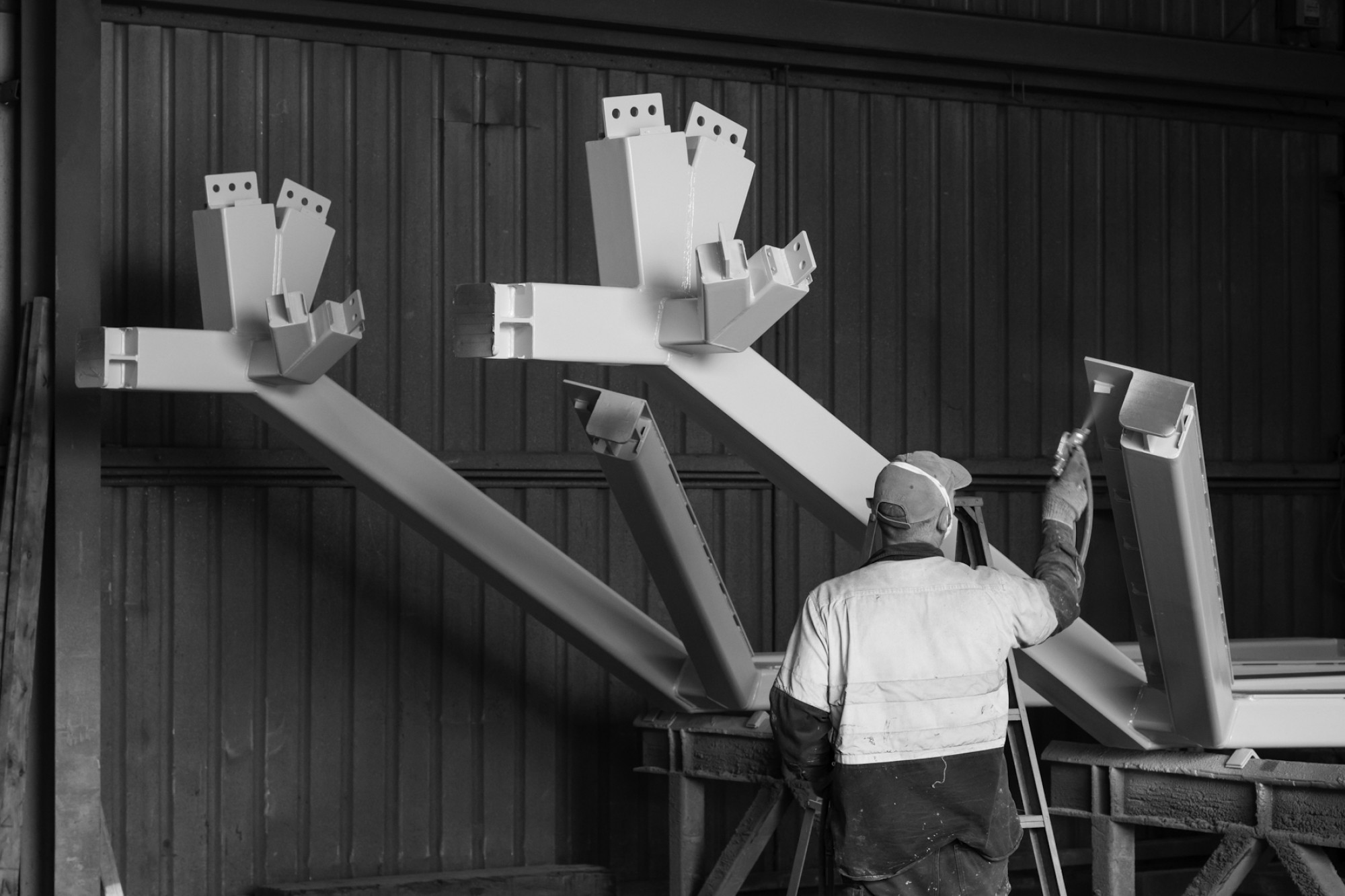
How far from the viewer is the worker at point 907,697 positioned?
3.88 metres

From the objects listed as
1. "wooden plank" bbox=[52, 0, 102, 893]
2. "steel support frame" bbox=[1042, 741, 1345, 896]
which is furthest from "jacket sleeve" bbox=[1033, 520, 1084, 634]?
"wooden plank" bbox=[52, 0, 102, 893]

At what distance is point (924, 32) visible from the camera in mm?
8000

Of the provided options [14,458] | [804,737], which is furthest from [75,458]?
[804,737]

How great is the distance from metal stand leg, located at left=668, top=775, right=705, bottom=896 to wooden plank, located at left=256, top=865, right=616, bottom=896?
1413mm

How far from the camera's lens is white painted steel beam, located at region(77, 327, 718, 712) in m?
5.16

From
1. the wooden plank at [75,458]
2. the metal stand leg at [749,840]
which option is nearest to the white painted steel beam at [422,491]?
the metal stand leg at [749,840]

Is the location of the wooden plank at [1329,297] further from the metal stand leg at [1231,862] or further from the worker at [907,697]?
the worker at [907,697]

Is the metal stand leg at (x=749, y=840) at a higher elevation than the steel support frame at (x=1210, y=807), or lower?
lower

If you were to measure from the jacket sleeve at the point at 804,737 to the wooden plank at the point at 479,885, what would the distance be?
3306 millimetres

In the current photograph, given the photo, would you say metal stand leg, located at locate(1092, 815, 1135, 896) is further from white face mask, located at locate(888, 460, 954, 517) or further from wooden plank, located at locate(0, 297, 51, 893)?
wooden plank, located at locate(0, 297, 51, 893)

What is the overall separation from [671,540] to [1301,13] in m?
5.82

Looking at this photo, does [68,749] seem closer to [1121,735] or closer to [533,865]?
Result: [533,865]

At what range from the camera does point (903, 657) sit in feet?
12.7

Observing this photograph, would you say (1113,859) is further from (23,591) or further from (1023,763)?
(23,591)
